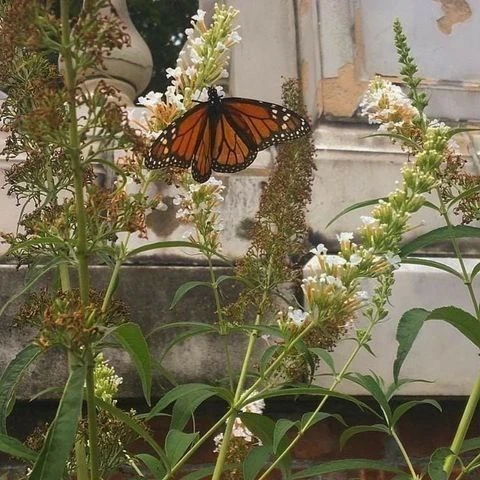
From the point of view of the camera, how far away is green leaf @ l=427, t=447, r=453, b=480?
1462 mm

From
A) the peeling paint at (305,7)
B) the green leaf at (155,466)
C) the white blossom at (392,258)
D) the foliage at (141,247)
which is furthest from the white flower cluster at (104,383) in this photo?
the peeling paint at (305,7)

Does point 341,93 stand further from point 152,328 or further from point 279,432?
point 279,432

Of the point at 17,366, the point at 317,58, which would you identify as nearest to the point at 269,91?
the point at 317,58

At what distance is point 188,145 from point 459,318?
2.17ft

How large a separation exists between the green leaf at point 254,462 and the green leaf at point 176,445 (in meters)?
0.11

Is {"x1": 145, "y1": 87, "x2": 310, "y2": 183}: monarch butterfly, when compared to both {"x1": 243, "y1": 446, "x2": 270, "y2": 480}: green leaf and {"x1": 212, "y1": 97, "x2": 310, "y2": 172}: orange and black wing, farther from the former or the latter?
{"x1": 243, "y1": 446, "x2": 270, "y2": 480}: green leaf

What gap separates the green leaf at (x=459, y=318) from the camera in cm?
147

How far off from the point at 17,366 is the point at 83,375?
23 cm

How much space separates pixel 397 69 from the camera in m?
2.88

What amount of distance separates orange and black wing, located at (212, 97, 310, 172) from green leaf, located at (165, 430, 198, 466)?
69cm

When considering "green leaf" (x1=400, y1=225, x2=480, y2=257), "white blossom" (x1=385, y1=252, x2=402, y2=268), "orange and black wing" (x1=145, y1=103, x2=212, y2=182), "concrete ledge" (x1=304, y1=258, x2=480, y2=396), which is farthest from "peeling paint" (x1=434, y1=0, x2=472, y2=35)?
"white blossom" (x1=385, y1=252, x2=402, y2=268)

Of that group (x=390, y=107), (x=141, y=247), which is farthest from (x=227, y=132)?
(x=141, y=247)

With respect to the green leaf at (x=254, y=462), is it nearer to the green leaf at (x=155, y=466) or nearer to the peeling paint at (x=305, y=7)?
the green leaf at (x=155, y=466)

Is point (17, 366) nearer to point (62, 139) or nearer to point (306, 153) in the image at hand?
point (62, 139)
